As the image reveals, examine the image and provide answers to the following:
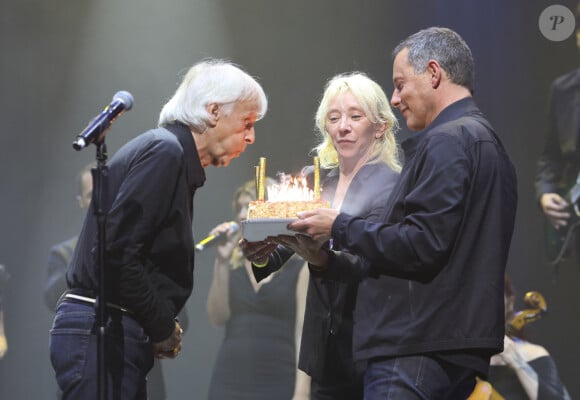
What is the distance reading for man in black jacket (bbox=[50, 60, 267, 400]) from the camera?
7.09 ft

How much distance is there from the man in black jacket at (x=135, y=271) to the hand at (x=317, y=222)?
337 mm

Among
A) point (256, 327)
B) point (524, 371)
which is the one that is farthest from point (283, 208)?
point (524, 371)

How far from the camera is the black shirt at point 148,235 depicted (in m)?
2.16

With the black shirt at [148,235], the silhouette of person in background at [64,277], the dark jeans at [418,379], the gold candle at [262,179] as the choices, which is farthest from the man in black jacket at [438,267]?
the silhouette of person in background at [64,277]

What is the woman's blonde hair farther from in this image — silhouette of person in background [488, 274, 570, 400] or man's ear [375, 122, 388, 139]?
silhouette of person in background [488, 274, 570, 400]

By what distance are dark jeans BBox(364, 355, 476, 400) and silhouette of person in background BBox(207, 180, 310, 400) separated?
314 cm

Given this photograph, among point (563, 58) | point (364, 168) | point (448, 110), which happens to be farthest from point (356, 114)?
point (563, 58)

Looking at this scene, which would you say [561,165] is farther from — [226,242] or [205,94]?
[205,94]

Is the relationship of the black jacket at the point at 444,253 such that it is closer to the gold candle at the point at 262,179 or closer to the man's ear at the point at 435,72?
the man's ear at the point at 435,72

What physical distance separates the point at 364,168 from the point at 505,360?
9.09 feet

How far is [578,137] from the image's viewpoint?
5.35 meters

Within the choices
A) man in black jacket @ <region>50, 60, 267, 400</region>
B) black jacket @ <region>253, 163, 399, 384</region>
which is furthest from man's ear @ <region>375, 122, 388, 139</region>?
man in black jacket @ <region>50, 60, 267, 400</region>

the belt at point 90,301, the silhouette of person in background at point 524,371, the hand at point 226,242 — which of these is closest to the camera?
the belt at point 90,301

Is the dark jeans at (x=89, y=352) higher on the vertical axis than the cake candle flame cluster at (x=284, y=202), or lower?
lower
